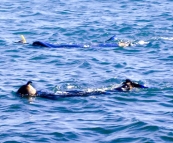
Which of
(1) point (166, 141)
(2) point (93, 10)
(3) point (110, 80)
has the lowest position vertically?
(1) point (166, 141)

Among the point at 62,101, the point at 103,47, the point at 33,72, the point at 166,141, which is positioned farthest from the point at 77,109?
the point at 103,47

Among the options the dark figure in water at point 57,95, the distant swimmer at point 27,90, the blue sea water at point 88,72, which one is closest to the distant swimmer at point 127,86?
the dark figure in water at point 57,95

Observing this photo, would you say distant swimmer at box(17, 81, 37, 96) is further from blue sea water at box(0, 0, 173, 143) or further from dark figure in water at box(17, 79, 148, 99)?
blue sea water at box(0, 0, 173, 143)

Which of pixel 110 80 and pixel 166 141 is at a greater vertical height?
pixel 110 80

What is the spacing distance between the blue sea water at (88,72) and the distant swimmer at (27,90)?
40 cm

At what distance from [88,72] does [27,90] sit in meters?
4.22

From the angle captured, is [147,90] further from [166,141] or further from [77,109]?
[166,141]

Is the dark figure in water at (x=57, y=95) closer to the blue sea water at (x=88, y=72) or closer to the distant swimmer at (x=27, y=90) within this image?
the distant swimmer at (x=27, y=90)

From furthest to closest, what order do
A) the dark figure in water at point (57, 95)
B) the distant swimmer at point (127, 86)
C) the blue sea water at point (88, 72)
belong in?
the distant swimmer at point (127, 86) < the dark figure in water at point (57, 95) < the blue sea water at point (88, 72)

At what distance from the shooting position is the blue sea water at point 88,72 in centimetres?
1536

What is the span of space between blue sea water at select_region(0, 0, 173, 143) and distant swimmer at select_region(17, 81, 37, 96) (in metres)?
0.40

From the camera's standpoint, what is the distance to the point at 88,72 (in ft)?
72.5

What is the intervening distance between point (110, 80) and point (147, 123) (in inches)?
203

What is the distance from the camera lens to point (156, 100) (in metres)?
18.1
